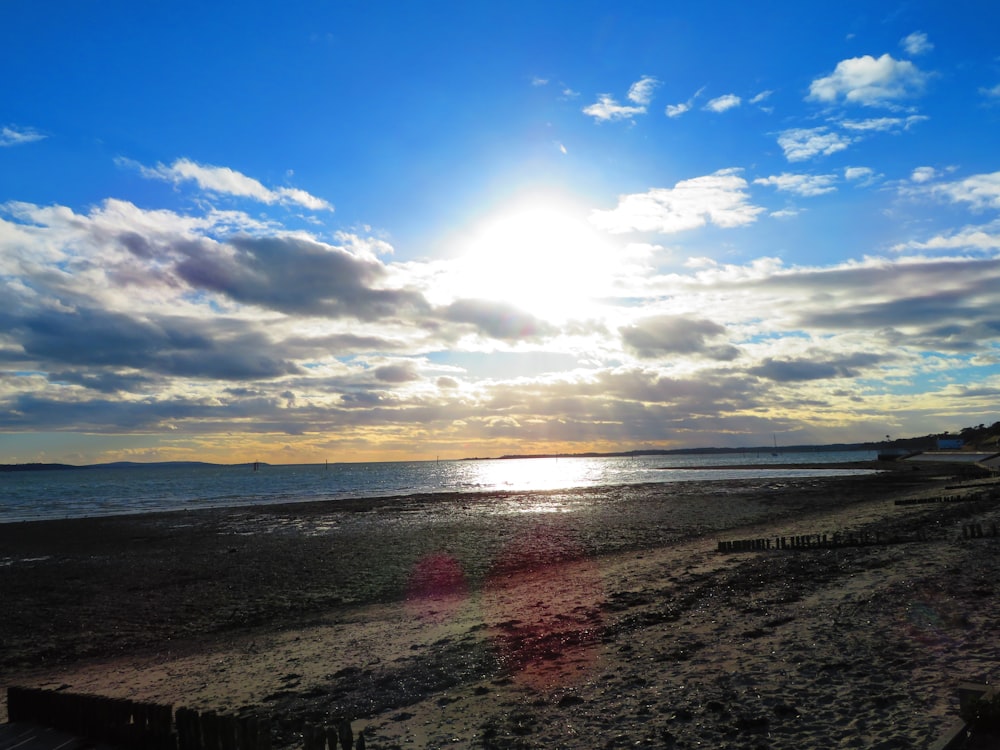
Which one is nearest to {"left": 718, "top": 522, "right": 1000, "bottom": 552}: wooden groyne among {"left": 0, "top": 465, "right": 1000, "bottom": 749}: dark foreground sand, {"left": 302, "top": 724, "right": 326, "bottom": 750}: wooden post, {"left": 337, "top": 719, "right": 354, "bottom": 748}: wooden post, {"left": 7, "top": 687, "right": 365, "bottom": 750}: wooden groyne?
{"left": 0, "top": 465, "right": 1000, "bottom": 749}: dark foreground sand

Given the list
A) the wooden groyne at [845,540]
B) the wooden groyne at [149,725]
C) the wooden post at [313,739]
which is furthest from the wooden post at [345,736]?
the wooden groyne at [845,540]

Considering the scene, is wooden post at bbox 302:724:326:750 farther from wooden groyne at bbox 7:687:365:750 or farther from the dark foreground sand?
the dark foreground sand

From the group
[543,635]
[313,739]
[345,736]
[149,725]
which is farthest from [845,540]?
[149,725]

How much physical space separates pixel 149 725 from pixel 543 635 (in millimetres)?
7663

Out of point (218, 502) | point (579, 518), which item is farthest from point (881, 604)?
point (218, 502)

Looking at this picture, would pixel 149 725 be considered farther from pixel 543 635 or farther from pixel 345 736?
pixel 543 635

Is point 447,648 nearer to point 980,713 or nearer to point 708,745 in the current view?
point 708,745

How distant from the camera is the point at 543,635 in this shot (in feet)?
45.8

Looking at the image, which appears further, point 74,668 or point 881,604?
point 74,668

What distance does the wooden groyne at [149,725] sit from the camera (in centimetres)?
728

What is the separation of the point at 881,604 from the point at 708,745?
7447 millimetres

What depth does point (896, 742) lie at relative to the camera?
24.0 ft

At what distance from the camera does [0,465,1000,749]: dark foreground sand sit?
8883mm

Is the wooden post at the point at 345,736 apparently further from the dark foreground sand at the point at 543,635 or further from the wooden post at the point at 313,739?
the dark foreground sand at the point at 543,635
